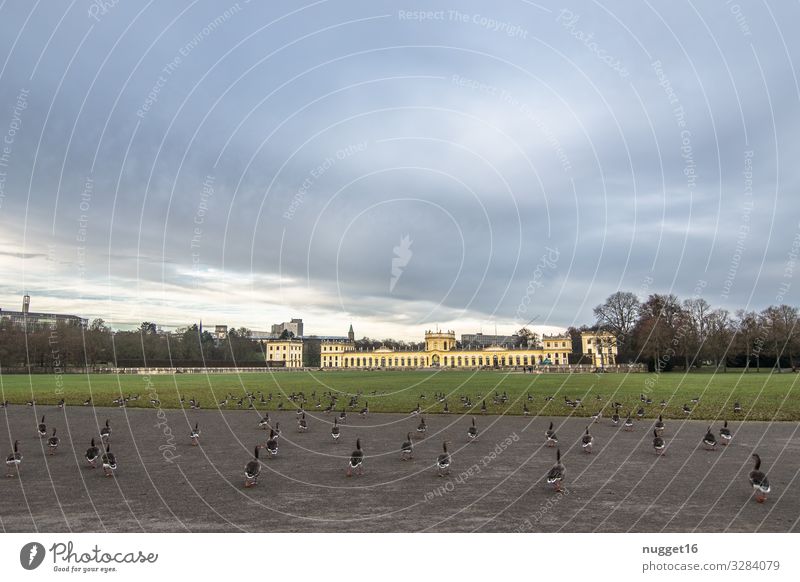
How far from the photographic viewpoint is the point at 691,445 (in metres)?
19.6

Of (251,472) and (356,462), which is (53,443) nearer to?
(251,472)

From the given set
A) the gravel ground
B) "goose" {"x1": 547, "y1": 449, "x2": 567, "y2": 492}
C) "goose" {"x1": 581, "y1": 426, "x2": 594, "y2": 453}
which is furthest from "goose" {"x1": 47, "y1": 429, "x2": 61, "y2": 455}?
"goose" {"x1": 581, "y1": 426, "x2": 594, "y2": 453}

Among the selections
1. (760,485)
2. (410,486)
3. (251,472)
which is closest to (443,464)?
(410,486)

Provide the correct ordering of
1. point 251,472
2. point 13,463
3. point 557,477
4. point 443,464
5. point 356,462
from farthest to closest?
point 13,463 → point 356,462 → point 443,464 → point 251,472 → point 557,477

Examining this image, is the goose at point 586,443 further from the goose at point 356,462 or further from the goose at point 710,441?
the goose at point 356,462

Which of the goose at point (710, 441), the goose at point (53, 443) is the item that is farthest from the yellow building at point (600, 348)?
the goose at point (53, 443)

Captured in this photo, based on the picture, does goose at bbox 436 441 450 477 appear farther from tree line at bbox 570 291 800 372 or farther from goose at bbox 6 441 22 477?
tree line at bbox 570 291 800 372

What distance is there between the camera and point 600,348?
114 m

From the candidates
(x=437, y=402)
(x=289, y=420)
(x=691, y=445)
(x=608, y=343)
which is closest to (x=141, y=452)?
(x=289, y=420)

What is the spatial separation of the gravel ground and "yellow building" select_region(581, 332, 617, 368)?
3560 inches

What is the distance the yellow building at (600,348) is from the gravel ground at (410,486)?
90.4 metres

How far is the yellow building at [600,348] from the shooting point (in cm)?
11042

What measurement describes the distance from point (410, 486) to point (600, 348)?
10865 cm
